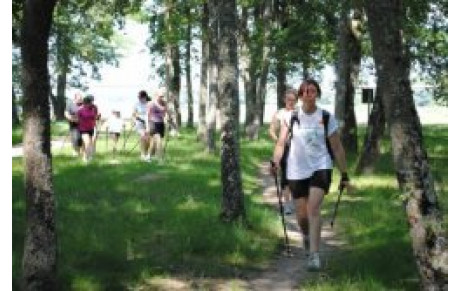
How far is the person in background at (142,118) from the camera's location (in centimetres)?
2214

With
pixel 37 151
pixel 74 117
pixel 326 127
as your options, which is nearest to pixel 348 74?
pixel 74 117

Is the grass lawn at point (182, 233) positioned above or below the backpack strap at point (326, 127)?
below

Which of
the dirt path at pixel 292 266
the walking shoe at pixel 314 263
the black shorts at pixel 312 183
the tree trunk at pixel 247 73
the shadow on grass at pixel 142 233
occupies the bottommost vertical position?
the dirt path at pixel 292 266

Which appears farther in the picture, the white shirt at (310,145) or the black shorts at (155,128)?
the black shorts at (155,128)

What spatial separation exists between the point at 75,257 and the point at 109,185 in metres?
6.96

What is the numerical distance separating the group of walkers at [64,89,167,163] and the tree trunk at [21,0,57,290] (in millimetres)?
13545

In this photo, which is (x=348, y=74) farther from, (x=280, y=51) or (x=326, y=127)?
(x=326, y=127)

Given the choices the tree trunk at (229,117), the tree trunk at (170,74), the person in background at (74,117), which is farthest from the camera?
the tree trunk at (170,74)

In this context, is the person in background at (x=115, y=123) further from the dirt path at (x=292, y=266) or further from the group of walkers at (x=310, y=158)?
the group of walkers at (x=310, y=158)

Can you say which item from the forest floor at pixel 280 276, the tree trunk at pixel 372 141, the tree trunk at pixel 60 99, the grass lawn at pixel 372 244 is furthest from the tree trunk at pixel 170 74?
the forest floor at pixel 280 276

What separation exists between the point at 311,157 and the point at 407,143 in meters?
2.72

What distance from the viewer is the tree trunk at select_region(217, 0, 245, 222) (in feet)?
40.2

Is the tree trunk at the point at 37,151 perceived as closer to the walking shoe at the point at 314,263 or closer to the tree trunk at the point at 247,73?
the walking shoe at the point at 314,263

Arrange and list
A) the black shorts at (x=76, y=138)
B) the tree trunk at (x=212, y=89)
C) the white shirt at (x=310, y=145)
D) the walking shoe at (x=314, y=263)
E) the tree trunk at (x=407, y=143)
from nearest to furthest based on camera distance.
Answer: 1. the tree trunk at (x=407, y=143)
2. the walking shoe at (x=314, y=263)
3. the white shirt at (x=310, y=145)
4. the black shorts at (x=76, y=138)
5. the tree trunk at (x=212, y=89)
